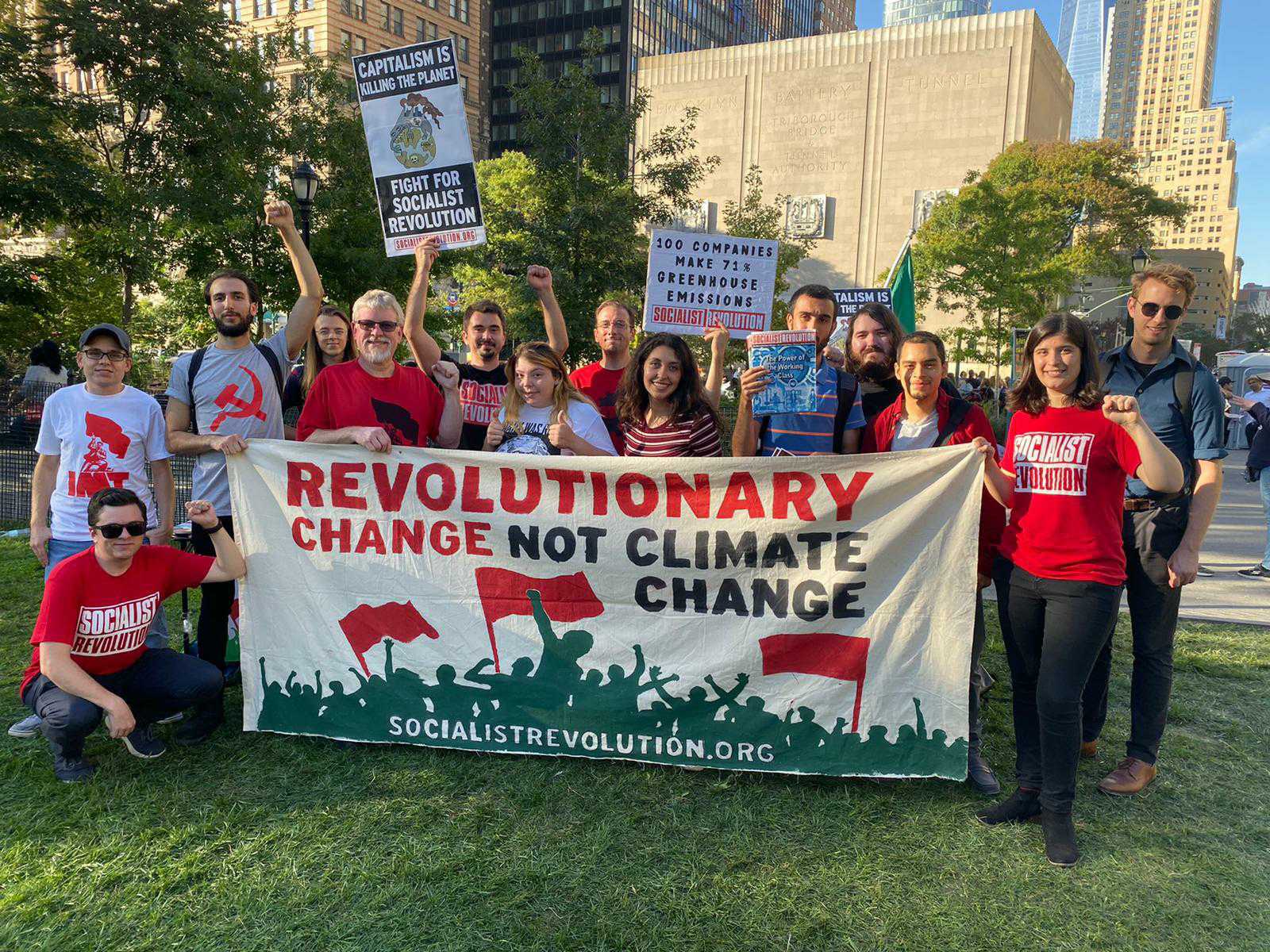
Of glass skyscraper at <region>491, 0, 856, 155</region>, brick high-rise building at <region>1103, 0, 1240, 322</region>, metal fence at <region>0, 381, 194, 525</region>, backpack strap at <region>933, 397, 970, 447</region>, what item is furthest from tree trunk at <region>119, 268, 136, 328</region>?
brick high-rise building at <region>1103, 0, 1240, 322</region>

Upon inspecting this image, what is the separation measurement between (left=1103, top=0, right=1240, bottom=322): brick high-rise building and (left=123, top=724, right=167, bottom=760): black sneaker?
179707 millimetres

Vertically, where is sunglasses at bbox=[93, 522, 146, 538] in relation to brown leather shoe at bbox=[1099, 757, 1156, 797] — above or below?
above

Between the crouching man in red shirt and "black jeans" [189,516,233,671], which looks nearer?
the crouching man in red shirt

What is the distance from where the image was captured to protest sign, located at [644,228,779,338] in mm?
5070

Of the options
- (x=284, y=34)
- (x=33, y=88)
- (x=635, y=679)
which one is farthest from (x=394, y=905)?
(x=284, y=34)

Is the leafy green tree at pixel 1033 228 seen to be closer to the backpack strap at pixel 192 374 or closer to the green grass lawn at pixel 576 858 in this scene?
the green grass lawn at pixel 576 858

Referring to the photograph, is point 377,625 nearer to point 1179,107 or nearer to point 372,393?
point 372,393

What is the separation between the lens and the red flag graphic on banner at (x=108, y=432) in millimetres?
4023

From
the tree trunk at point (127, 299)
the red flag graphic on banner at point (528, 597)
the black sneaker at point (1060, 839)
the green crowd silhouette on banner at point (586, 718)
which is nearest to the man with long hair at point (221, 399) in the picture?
the green crowd silhouette on banner at point (586, 718)

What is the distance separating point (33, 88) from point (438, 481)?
46.6 feet

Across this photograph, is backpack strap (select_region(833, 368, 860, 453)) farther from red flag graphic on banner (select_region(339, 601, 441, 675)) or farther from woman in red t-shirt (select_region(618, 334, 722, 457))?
red flag graphic on banner (select_region(339, 601, 441, 675))

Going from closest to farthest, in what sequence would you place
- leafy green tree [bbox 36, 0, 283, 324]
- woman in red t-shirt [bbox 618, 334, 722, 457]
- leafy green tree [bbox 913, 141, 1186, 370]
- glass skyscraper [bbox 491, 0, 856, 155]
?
woman in red t-shirt [bbox 618, 334, 722, 457]
leafy green tree [bbox 36, 0, 283, 324]
leafy green tree [bbox 913, 141, 1186, 370]
glass skyscraper [bbox 491, 0, 856, 155]

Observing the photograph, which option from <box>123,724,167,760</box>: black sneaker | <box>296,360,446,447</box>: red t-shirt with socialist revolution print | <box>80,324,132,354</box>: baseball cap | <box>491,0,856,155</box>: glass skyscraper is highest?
<box>491,0,856,155</box>: glass skyscraper

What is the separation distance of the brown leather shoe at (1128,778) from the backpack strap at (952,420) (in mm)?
1654
